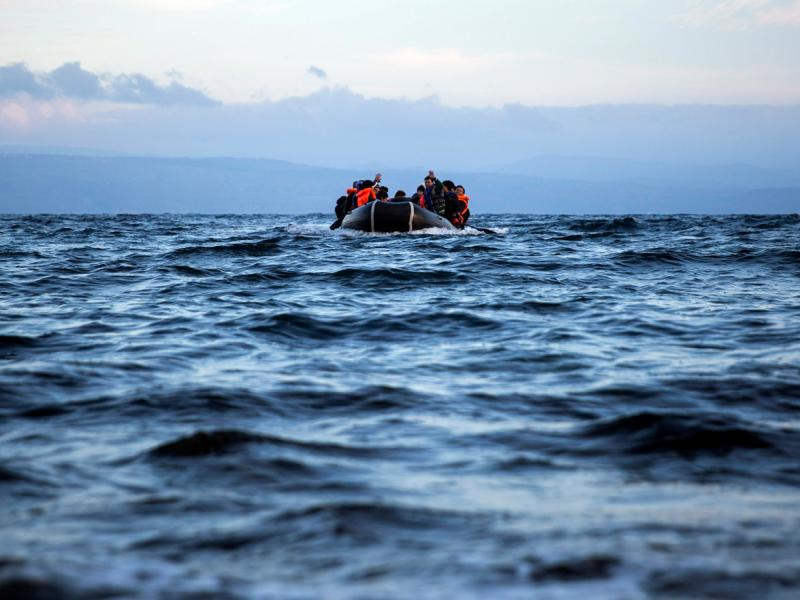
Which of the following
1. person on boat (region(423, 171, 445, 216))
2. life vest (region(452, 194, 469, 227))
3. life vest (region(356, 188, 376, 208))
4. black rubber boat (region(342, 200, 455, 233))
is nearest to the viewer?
black rubber boat (region(342, 200, 455, 233))

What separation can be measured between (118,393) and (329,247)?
1662 centimetres

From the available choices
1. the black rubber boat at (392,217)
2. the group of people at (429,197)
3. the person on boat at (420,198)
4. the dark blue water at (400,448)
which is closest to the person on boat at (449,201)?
the group of people at (429,197)

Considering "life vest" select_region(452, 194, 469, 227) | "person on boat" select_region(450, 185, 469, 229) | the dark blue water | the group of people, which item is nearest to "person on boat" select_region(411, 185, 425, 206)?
the group of people

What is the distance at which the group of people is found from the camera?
27.1m

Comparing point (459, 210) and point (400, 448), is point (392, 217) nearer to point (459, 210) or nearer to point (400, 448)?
point (459, 210)

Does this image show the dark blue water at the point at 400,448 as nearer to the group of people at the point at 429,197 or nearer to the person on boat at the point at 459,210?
the group of people at the point at 429,197

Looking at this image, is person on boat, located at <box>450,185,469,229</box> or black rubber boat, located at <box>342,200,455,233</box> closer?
black rubber boat, located at <box>342,200,455,233</box>

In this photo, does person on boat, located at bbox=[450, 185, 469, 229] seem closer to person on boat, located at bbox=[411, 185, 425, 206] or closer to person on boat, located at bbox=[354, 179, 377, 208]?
person on boat, located at bbox=[411, 185, 425, 206]

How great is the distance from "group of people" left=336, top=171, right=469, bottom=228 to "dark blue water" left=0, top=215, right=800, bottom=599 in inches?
587

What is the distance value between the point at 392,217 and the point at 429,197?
2093 millimetres

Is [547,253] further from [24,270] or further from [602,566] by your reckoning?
[602,566]

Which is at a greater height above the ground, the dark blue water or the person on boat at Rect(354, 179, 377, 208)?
the person on boat at Rect(354, 179, 377, 208)

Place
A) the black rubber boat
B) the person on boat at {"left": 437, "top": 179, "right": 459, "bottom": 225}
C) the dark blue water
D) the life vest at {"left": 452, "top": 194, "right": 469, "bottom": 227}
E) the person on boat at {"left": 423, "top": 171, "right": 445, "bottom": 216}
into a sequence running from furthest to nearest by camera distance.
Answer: the life vest at {"left": 452, "top": 194, "right": 469, "bottom": 227}, the person on boat at {"left": 437, "top": 179, "right": 459, "bottom": 225}, the person on boat at {"left": 423, "top": 171, "right": 445, "bottom": 216}, the black rubber boat, the dark blue water

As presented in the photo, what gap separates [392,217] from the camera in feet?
83.4
